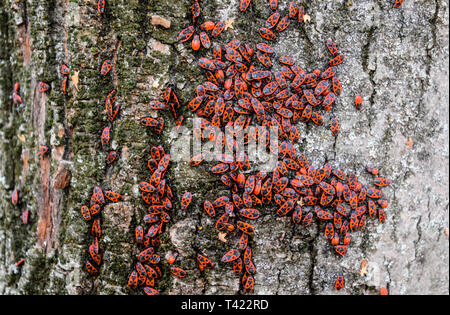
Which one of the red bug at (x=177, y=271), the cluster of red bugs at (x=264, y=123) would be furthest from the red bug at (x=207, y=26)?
the red bug at (x=177, y=271)

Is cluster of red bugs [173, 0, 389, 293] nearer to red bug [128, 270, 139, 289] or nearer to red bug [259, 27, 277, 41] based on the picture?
red bug [259, 27, 277, 41]

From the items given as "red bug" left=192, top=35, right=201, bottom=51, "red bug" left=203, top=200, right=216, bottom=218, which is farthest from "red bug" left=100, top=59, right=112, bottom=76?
"red bug" left=203, top=200, right=216, bottom=218

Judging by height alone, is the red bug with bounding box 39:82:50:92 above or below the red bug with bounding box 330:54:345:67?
below

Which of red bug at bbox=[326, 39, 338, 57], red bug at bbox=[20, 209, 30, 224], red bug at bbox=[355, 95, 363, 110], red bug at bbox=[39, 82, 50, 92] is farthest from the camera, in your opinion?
red bug at bbox=[20, 209, 30, 224]

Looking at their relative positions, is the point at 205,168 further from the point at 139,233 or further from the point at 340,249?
the point at 340,249

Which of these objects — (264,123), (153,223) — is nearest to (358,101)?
(264,123)

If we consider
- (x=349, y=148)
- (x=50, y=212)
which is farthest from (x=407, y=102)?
(x=50, y=212)
